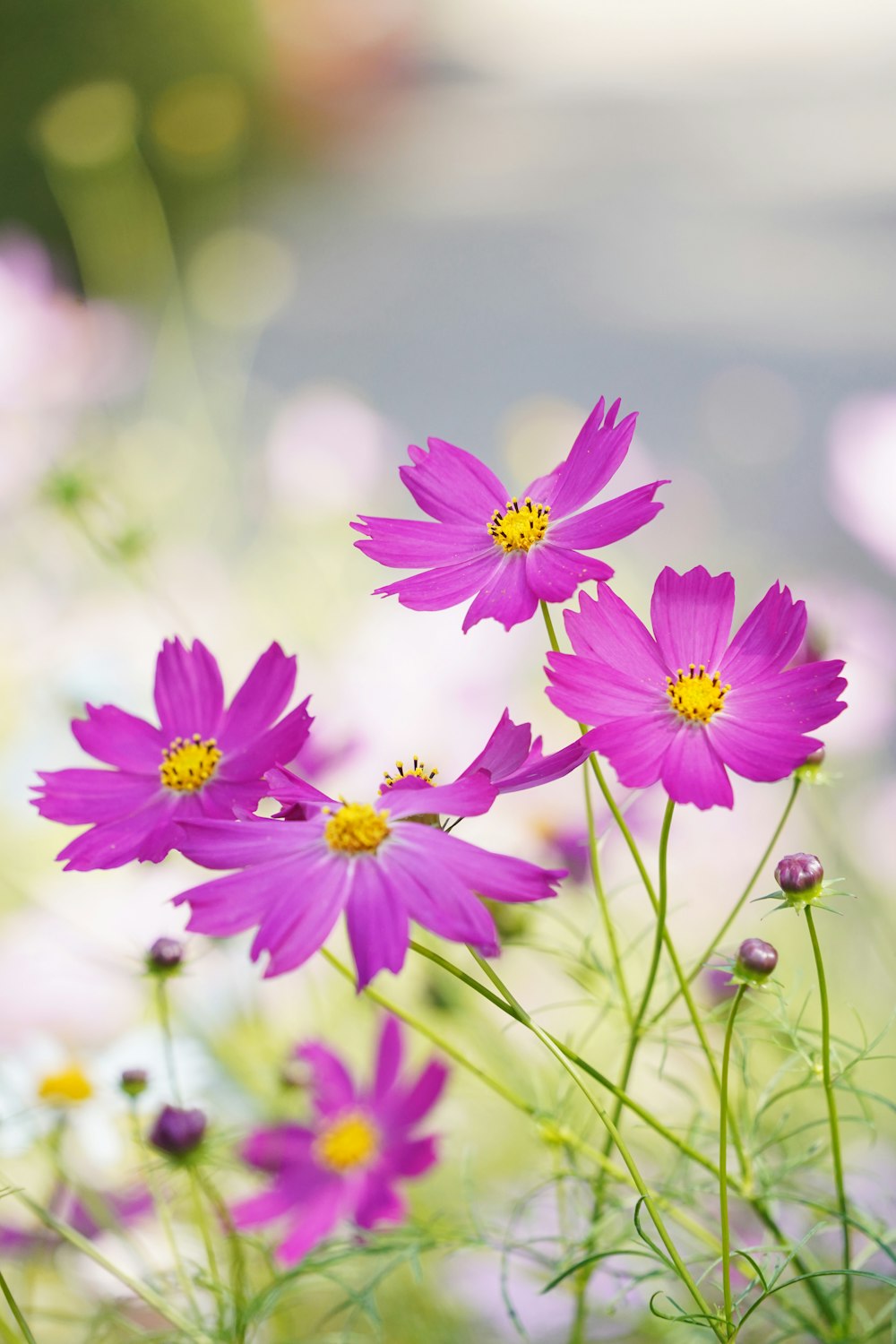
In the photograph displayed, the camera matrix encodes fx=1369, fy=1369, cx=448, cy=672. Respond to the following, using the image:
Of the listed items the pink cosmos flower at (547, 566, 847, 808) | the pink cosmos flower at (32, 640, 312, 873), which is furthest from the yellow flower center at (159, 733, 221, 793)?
the pink cosmos flower at (547, 566, 847, 808)

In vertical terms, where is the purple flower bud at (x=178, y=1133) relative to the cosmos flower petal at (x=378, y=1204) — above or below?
below

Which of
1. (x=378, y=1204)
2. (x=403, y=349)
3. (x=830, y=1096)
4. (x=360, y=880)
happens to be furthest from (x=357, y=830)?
(x=403, y=349)

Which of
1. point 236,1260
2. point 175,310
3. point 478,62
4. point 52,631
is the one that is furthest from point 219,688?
point 478,62

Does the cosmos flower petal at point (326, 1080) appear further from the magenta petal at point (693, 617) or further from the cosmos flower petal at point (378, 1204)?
the magenta petal at point (693, 617)

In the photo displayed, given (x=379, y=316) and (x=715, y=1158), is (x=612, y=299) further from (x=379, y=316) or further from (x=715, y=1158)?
(x=715, y=1158)

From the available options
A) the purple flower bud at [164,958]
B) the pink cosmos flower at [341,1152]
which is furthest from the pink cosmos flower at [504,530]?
the pink cosmos flower at [341,1152]

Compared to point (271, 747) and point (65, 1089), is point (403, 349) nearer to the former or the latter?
point (65, 1089)

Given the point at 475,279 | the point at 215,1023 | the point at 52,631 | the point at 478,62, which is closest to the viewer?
the point at 215,1023
